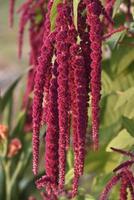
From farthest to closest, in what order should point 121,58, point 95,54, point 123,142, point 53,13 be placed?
point 121,58 → point 123,142 → point 53,13 → point 95,54

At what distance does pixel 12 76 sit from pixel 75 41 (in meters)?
6.65

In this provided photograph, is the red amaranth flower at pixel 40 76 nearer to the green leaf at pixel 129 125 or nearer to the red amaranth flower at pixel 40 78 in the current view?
the red amaranth flower at pixel 40 78

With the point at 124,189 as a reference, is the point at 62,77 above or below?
above

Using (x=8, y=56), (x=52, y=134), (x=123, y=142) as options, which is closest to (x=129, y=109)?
(x=123, y=142)

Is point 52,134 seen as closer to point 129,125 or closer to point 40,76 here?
point 40,76

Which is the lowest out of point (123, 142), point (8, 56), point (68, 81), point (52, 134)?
point (8, 56)

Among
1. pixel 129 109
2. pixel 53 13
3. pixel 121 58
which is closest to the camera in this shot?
pixel 53 13

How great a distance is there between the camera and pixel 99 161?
258 cm

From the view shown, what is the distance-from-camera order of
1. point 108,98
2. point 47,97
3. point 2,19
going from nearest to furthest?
point 47,97 < point 108,98 < point 2,19

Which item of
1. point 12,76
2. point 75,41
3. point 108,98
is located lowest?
point 12,76

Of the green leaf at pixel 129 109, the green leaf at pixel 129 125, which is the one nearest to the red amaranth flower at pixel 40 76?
the green leaf at pixel 129 125

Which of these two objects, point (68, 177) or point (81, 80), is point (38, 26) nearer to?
point (68, 177)

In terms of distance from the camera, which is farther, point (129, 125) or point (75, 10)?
point (129, 125)

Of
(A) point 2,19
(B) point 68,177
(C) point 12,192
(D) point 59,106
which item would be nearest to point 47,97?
(D) point 59,106
